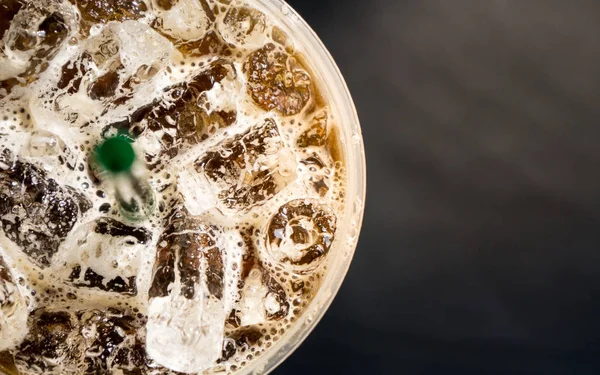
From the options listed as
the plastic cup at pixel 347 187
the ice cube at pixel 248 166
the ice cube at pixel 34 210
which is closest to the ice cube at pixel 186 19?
the plastic cup at pixel 347 187

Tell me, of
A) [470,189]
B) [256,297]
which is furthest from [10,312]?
[470,189]

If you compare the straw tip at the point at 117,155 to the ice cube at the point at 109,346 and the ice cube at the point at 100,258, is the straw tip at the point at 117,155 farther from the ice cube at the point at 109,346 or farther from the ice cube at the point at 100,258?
the ice cube at the point at 109,346

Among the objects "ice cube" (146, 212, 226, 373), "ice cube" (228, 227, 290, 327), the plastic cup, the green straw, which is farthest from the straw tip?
the plastic cup

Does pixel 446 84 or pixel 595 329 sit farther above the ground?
pixel 446 84

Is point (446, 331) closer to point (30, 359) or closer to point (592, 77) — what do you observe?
point (592, 77)

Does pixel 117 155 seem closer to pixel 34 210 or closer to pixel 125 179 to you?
pixel 125 179

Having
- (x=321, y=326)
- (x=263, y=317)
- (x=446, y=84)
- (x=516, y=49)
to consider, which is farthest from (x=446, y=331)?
(x=516, y=49)
